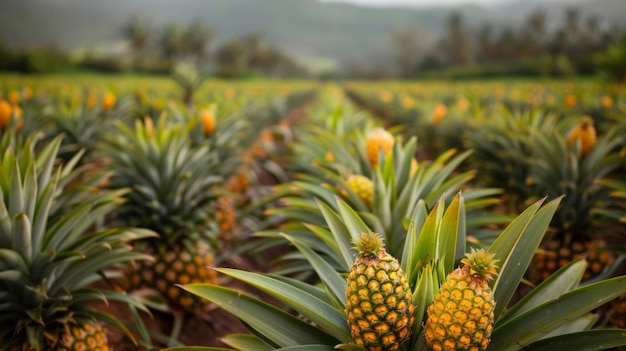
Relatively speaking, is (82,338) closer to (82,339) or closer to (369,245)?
(82,339)

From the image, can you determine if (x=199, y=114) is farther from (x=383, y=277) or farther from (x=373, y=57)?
(x=373, y=57)

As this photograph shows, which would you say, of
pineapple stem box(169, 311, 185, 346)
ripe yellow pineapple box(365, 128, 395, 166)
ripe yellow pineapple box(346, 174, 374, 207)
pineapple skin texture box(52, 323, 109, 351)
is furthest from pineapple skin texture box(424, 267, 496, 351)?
pineapple stem box(169, 311, 185, 346)

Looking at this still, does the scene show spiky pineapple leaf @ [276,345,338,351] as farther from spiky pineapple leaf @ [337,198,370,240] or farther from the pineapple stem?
the pineapple stem

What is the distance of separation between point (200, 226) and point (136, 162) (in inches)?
27.7

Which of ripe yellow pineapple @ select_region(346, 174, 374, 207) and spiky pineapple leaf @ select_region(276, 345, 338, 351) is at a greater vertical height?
ripe yellow pineapple @ select_region(346, 174, 374, 207)

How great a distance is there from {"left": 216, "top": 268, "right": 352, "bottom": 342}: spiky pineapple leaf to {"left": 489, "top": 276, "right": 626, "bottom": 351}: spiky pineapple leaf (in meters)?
0.44

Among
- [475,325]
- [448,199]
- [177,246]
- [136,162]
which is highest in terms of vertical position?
[448,199]

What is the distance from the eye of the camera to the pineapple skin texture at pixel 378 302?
3.37 feet

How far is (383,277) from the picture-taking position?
102 cm

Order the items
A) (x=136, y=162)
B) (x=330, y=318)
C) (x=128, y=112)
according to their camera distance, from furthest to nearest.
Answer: (x=128, y=112)
(x=136, y=162)
(x=330, y=318)

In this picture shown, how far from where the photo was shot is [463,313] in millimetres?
969

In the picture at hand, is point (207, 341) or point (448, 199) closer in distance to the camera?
point (448, 199)

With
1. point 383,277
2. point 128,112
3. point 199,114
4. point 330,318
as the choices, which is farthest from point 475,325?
point 128,112

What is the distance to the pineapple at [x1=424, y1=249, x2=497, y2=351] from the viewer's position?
96cm
